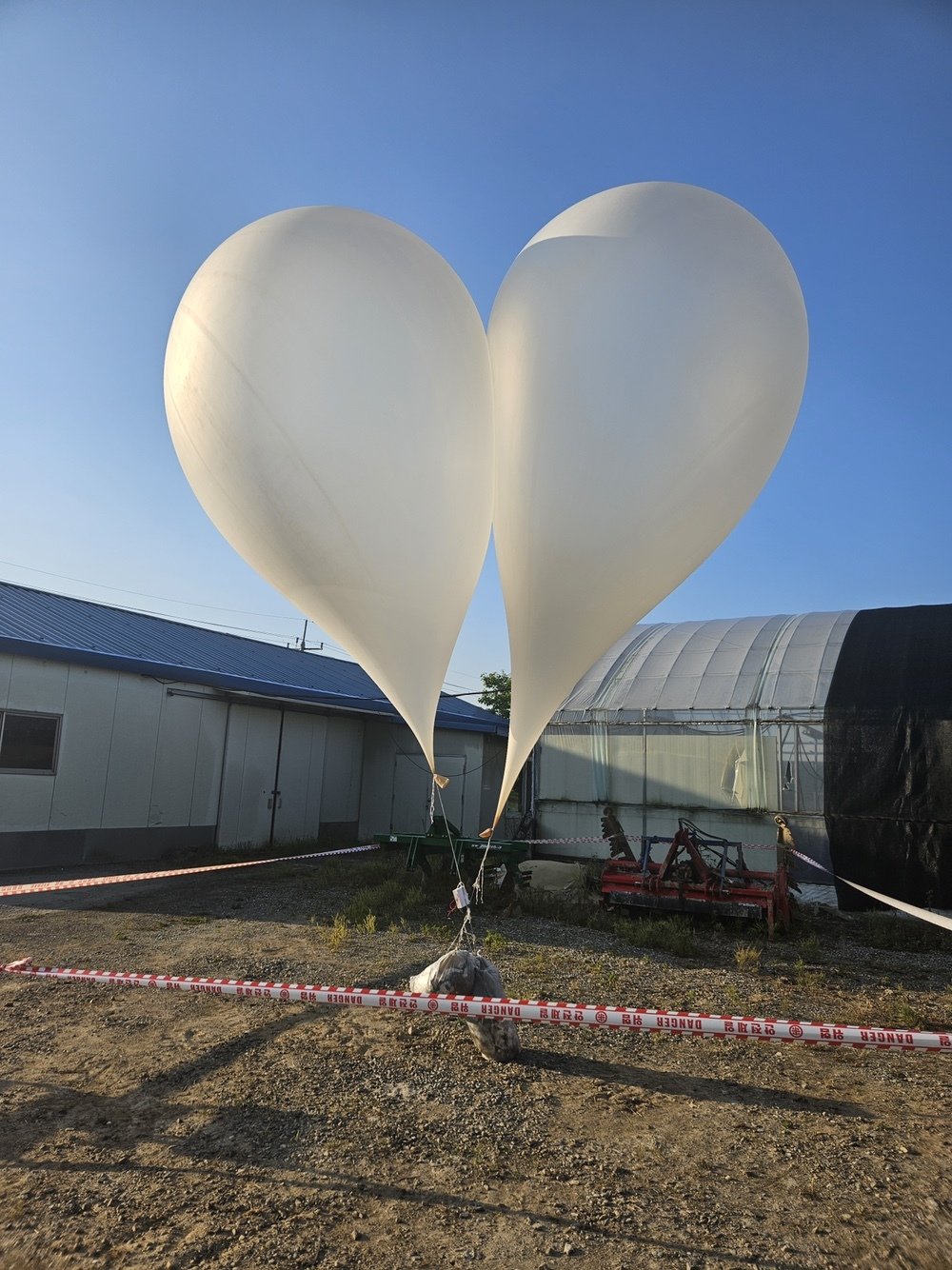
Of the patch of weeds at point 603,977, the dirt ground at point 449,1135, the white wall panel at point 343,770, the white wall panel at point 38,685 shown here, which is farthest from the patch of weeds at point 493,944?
the white wall panel at point 343,770

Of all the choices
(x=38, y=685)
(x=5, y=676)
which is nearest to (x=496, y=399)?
(x=5, y=676)

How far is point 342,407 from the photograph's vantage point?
366cm

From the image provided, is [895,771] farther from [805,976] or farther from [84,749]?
[84,749]

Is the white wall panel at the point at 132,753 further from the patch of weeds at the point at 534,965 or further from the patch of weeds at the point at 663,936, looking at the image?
the patch of weeds at the point at 663,936

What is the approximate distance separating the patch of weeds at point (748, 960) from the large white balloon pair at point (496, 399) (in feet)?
15.8

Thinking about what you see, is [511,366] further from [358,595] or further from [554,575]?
[358,595]

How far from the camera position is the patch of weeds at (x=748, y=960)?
7.29 meters

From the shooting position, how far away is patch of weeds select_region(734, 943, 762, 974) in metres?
7.29

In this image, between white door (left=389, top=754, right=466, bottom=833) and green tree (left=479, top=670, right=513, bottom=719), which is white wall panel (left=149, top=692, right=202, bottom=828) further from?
green tree (left=479, top=670, right=513, bottom=719)

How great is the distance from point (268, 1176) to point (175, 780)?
37.4 ft

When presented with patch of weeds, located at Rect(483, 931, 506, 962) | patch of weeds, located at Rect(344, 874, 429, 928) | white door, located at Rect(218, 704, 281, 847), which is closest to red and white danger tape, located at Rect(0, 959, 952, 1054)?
patch of weeds, located at Rect(483, 931, 506, 962)

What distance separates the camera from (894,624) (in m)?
13.0

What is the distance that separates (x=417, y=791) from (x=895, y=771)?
33.1 feet

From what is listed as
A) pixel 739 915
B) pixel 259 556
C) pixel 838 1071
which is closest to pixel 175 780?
pixel 739 915
